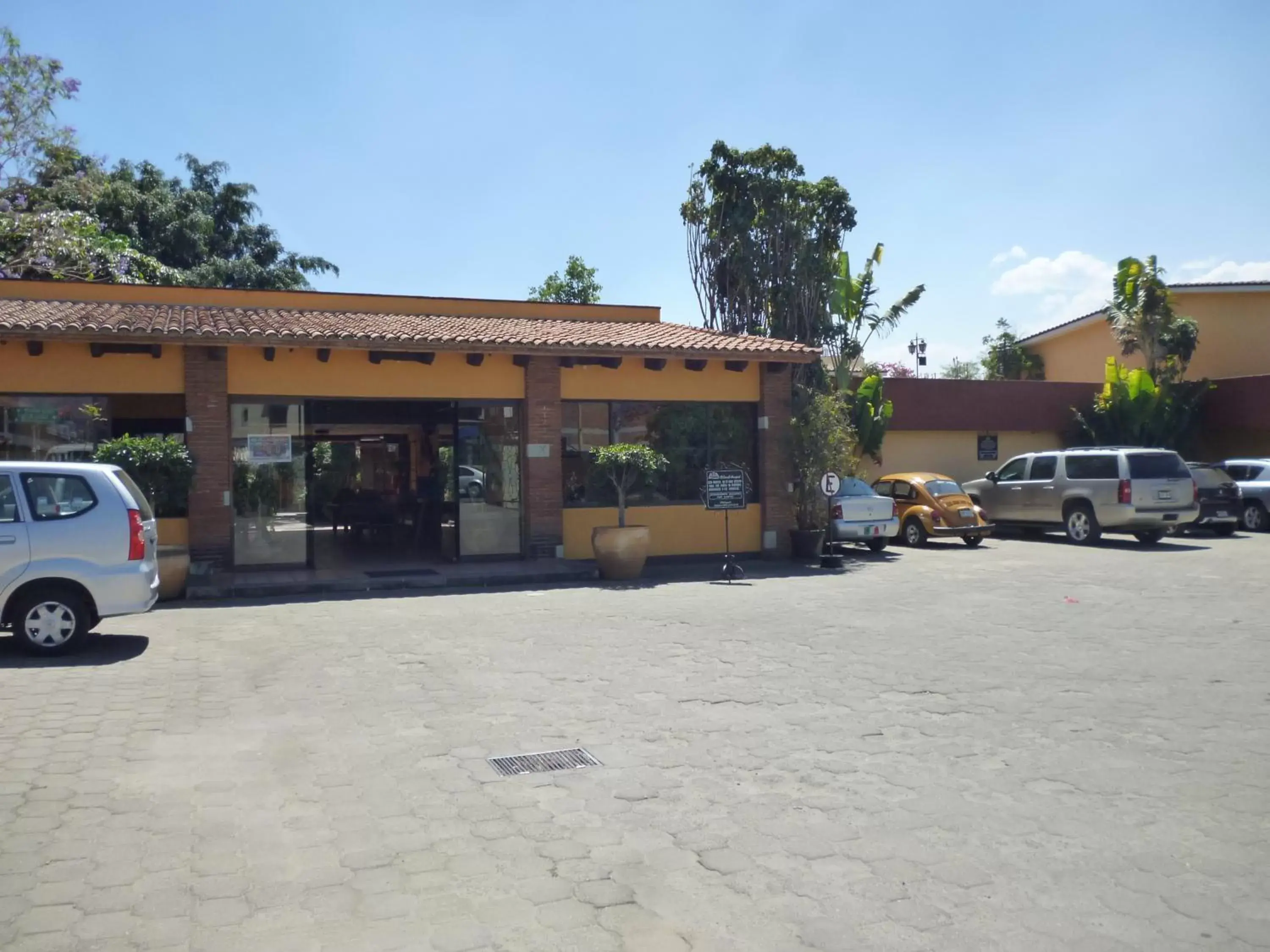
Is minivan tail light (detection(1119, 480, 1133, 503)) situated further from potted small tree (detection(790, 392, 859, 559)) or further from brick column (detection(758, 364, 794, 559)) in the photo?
brick column (detection(758, 364, 794, 559))

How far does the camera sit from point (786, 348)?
17516 millimetres

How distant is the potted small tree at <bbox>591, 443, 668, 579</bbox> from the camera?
1528 centimetres

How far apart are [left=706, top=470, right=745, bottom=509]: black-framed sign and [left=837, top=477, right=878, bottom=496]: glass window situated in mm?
3465

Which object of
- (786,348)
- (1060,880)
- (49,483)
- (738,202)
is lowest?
(1060,880)

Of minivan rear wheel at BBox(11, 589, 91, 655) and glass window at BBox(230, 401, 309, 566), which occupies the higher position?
glass window at BBox(230, 401, 309, 566)

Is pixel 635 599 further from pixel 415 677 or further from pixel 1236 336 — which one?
pixel 1236 336

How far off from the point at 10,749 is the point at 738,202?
20858 mm

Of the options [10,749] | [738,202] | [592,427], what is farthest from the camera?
[738,202]

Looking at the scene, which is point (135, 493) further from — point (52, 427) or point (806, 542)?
point (806, 542)

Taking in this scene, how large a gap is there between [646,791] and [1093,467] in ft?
56.9

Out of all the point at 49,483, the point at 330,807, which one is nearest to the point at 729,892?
the point at 330,807

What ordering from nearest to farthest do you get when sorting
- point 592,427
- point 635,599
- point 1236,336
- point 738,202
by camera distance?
point 635,599, point 592,427, point 738,202, point 1236,336

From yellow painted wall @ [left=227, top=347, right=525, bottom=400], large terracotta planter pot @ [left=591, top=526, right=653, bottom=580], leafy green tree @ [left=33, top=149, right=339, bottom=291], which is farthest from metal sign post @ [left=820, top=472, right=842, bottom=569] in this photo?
leafy green tree @ [left=33, top=149, right=339, bottom=291]

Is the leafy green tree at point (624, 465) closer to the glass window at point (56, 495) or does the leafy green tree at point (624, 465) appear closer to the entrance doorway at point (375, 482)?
the entrance doorway at point (375, 482)
